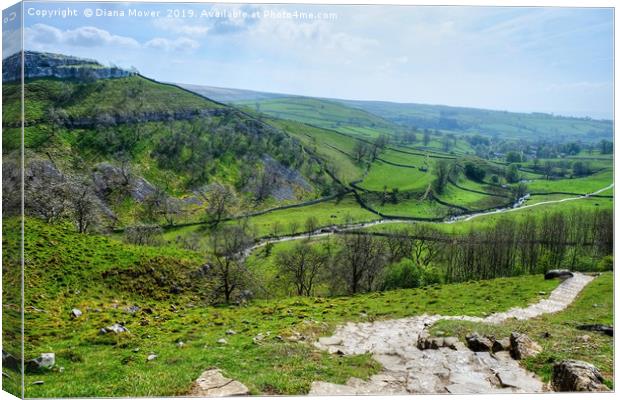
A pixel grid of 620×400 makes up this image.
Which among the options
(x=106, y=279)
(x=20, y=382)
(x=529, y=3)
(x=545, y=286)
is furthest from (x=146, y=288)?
(x=545, y=286)

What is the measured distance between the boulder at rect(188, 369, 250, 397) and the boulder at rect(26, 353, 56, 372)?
181 inches

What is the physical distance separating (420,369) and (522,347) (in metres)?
3.58

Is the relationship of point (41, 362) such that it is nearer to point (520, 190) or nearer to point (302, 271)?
point (302, 271)

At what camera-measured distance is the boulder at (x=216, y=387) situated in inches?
595

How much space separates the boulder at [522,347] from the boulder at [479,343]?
78cm

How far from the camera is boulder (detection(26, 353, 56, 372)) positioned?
1530cm

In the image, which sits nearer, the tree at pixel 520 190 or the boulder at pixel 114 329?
the boulder at pixel 114 329

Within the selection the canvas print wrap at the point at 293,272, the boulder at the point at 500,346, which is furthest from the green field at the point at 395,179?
the boulder at the point at 500,346

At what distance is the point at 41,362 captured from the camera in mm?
15391

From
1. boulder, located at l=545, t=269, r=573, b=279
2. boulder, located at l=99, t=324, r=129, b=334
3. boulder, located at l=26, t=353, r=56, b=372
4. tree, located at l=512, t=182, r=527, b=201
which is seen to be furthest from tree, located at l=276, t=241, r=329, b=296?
tree, located at l=512, t=182, r=527, b=201

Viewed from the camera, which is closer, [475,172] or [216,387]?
[216,387]

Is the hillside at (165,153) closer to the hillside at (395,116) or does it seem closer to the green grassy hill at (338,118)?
the hillside at (395,116)

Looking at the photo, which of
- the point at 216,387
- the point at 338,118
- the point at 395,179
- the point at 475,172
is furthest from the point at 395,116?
the point at 216,387

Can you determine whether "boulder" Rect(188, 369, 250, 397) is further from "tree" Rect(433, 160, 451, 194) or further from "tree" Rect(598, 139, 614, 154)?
"tree" Rect(433, 160, 451, 194)
